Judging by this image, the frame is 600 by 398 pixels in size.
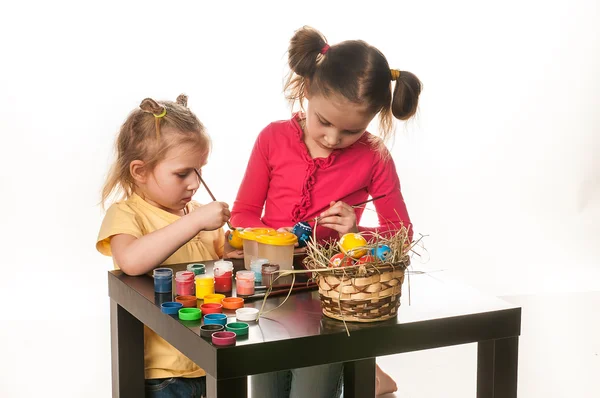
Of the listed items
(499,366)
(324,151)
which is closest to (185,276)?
(499,366)

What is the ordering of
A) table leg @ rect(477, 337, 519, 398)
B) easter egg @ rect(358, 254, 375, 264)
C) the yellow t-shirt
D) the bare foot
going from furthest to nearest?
1. the bare foot
2. the yellow t-shirt
3. table leg @ rect(477, 337, 519, 398)
4. easter egg @ rect(358, 254, 375, 264)

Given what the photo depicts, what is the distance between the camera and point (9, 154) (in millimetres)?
3113

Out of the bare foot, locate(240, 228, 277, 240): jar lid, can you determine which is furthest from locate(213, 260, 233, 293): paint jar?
the bare foot

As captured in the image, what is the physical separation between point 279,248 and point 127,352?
1.22 ft

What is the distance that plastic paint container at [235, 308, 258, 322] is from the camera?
4.61 feet

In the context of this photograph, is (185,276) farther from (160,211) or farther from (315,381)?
(315,381)

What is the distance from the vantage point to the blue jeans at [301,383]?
1.92 m

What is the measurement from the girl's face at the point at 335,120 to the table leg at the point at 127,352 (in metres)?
0.59

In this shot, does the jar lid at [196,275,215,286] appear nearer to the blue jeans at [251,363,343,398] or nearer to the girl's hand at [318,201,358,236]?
the girl's hand at [318,201,358,236]

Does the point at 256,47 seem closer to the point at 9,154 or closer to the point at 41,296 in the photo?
the point at 9,154

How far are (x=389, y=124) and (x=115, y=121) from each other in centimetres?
141

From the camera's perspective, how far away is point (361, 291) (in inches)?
53.7

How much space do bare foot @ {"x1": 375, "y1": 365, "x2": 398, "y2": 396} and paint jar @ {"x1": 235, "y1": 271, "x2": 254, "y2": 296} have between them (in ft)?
3.30

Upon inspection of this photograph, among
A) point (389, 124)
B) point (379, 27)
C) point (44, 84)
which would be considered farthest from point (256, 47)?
point (389, 124)
